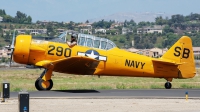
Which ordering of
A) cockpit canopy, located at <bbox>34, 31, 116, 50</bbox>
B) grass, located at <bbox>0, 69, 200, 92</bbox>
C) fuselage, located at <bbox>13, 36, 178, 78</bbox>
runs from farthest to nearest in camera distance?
grass, located at <bbox>0, 69, 200, 92</bbox>
cockpit canopy, located at <bbox>34, 31, 116, 50</bbox>
fuselage, located at <bbox>13, 36, 178, 78</bbox>

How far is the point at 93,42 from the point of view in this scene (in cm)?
2612

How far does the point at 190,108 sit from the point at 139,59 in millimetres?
7327

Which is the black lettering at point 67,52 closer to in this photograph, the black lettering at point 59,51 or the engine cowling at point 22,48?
the black lettering at point 59,51

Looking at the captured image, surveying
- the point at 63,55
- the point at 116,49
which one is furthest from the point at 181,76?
the point at 63,55

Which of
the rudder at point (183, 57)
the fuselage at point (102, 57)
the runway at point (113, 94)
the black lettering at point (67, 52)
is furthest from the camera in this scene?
the rudder at point (183, 57)

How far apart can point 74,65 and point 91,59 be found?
3.68 ft

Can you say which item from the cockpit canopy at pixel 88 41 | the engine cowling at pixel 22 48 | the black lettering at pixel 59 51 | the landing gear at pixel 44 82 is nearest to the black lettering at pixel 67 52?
the black lettering at pixel 59 51

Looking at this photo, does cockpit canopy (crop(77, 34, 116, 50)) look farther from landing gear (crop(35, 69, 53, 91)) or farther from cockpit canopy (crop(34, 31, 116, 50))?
landing gear (crop(35, 69, 53, 91))

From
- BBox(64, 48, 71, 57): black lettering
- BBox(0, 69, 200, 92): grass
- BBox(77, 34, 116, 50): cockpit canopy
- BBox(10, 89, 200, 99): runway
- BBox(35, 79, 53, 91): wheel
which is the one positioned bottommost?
→ BBox(0, 69, 200, 92): grass

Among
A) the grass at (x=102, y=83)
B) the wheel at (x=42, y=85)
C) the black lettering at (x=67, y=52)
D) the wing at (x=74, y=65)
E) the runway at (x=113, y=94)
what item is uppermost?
the black lettering at (x=67, y=52)

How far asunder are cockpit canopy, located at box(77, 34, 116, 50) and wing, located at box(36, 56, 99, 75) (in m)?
1.03

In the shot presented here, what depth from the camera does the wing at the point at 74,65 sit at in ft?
81.1

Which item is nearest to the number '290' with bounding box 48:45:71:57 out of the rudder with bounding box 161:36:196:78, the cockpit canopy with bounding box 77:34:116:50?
the cockpit canopy with bounding box 77:34:116:50

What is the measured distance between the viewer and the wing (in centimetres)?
2473
